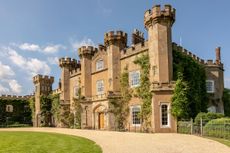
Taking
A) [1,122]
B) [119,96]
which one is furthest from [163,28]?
[1,122]

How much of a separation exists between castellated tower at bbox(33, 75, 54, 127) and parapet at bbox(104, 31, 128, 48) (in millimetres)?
20792

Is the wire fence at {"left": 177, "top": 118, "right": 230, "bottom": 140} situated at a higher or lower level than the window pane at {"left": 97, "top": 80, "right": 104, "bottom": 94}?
lower

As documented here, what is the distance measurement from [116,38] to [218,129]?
16.9 m

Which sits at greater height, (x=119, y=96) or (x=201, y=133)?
(x=119, y=96)

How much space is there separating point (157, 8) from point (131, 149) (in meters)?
16.4

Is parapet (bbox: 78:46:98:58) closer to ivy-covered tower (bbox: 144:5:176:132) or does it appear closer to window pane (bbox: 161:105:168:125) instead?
ivy-covered tower (bbox: 144:5:176:132)

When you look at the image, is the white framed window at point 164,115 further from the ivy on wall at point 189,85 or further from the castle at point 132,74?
the ivy on wall at point 189,85

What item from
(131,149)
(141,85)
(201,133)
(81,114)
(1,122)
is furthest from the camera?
(1,122)

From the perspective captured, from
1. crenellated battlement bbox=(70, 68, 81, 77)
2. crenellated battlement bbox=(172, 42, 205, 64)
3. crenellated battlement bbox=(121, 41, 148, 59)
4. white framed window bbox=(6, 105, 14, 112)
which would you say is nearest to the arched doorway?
crenellated battlement bbox=(121, 41, 148, 59)

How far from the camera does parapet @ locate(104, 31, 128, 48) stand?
31656 millimetres

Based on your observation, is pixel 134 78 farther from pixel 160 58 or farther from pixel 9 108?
pixel 9 108

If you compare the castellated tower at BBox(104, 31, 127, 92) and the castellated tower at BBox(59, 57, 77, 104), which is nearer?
the castellated tower at BBox(104, 31, 127, 92)

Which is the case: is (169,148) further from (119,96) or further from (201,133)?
(119,96)

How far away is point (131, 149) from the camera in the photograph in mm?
13812
